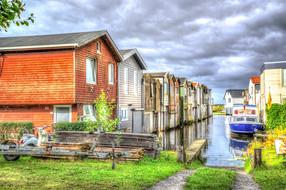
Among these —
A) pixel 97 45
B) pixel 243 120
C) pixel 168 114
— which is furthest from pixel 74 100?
pixel 243 120

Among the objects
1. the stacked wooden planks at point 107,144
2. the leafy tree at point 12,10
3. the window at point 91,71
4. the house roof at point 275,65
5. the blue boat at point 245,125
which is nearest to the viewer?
the leafy tree at point 12,10

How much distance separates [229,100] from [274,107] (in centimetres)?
12151

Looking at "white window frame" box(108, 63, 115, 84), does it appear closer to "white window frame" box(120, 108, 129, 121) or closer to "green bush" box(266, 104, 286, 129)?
"white window frame" box(120, 108, 129, 121)

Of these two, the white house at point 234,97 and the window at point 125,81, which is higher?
the white house at point 234,97

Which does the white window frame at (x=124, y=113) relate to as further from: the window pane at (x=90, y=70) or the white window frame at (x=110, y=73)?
the window pane at (x=90, y=70)

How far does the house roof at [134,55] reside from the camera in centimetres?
3454

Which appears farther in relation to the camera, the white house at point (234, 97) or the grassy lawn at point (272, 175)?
the white house at point (234, 97)

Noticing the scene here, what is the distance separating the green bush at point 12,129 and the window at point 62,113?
2.21 m

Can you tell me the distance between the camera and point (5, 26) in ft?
30.4

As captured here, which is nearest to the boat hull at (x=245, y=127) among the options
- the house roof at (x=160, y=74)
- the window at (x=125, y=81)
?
the house roof at (x=160, y=74)

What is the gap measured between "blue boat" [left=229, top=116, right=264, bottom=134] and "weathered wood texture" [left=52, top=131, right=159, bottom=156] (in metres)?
35.0

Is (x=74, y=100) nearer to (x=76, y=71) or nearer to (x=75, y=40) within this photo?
(x=76, y=71)

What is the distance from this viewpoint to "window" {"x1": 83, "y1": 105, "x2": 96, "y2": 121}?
2770 cm

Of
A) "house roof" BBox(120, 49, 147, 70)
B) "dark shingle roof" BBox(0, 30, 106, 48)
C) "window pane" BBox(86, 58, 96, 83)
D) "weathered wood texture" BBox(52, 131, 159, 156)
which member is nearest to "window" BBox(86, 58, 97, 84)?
"window pane" BBox(86, 58, 96, 83)
